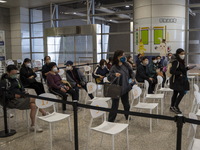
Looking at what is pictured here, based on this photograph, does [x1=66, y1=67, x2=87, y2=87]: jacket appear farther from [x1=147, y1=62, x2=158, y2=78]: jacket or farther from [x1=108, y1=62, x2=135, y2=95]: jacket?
[x1=147, y1=62, x2=158, y2=78]: jacket

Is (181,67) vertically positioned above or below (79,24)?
below

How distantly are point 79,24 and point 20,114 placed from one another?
809cm

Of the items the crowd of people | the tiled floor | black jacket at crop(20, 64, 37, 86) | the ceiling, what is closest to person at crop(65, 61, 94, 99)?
the crowd of people

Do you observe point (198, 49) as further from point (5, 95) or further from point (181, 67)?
point (5, 95)

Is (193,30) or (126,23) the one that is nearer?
(193,30)

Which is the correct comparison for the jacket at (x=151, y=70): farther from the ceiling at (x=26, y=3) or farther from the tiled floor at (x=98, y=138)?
the ceiling at (x=26, y=3)

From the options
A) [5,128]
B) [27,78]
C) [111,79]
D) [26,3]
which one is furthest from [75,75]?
[26,3]

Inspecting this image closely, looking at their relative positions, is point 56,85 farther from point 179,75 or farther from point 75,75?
point 179,75

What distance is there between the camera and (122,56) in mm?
4168

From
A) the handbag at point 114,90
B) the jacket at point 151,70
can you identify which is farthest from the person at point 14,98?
the jacket at point 151,70

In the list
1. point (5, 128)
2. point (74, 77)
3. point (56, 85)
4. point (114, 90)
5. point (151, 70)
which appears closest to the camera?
point (5, 128)

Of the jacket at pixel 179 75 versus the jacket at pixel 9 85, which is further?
the jacket at pixel 179 75

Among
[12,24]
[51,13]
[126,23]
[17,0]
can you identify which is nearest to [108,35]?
[126,23]

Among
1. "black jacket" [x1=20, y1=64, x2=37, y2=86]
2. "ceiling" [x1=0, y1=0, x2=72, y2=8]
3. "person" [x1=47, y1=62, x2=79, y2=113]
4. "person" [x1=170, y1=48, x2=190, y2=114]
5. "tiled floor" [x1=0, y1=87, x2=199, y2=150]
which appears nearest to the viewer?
"tiled floor" [x1=0, y1=87, x2=199, y2=150]
